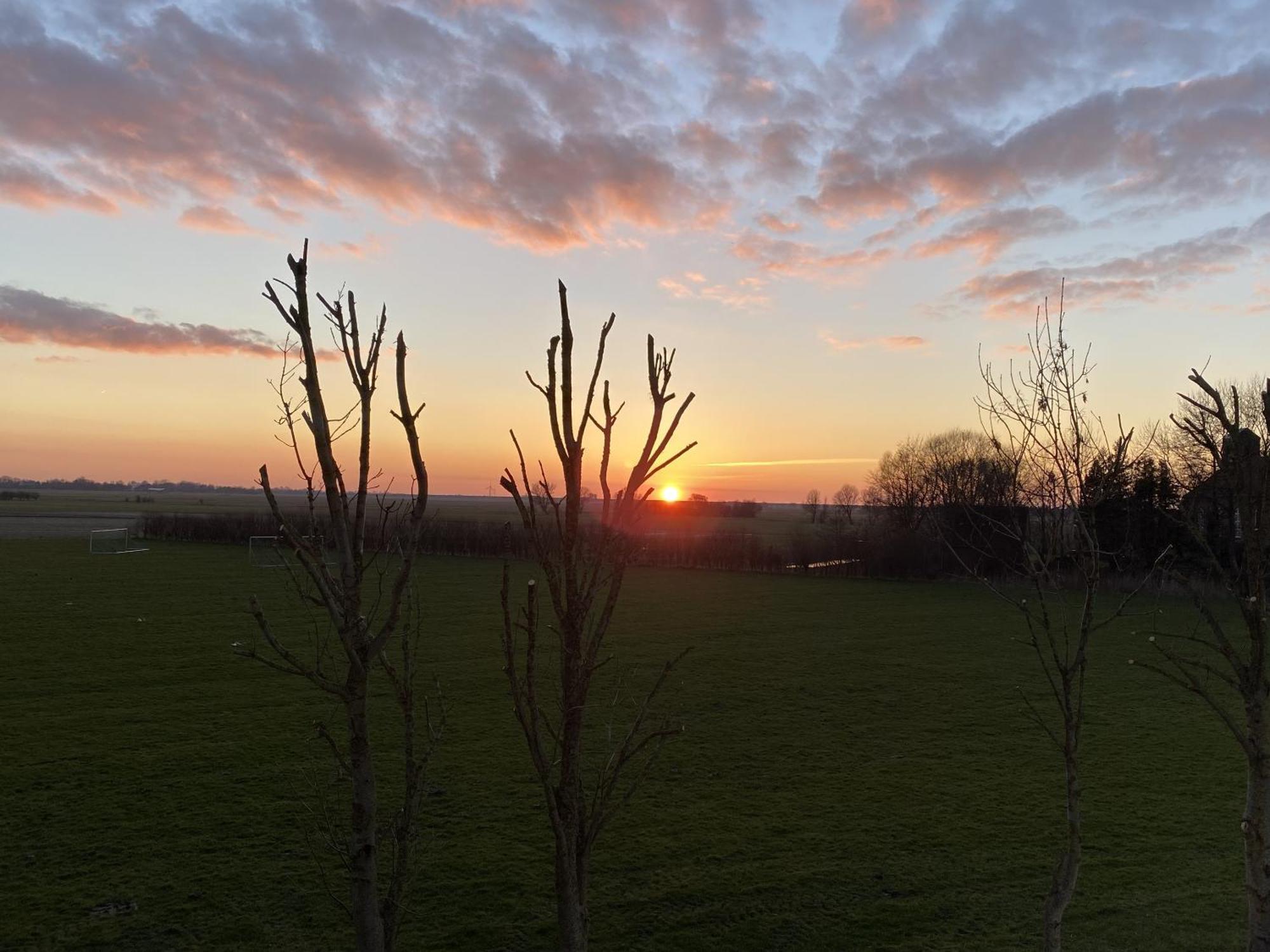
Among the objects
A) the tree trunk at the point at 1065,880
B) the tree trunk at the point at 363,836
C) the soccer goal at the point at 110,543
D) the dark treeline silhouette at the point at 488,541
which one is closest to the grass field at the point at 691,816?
the tree trunk at the point at 1065,880

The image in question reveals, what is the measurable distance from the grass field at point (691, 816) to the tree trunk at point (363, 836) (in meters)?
3.79

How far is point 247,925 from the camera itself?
5.56 metres

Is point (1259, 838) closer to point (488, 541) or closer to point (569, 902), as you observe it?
point (569, 902)

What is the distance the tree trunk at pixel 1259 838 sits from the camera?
11.8 feet

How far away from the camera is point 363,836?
7.25 ft

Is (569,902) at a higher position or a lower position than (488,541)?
higher

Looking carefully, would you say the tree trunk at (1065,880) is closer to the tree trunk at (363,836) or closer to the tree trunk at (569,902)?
the tree trunk at (569,902)

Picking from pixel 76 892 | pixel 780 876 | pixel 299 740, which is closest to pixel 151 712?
pixel 299 740

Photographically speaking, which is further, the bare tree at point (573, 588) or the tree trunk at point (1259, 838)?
the tree trunk at point (1259, 838)

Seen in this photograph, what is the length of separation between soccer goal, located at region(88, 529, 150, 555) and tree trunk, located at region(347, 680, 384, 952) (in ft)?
133

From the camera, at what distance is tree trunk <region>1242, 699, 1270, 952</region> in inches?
142

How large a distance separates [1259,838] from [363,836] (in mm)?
3964

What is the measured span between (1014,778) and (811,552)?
2979cm

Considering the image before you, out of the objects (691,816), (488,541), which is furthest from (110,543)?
(691,816)
